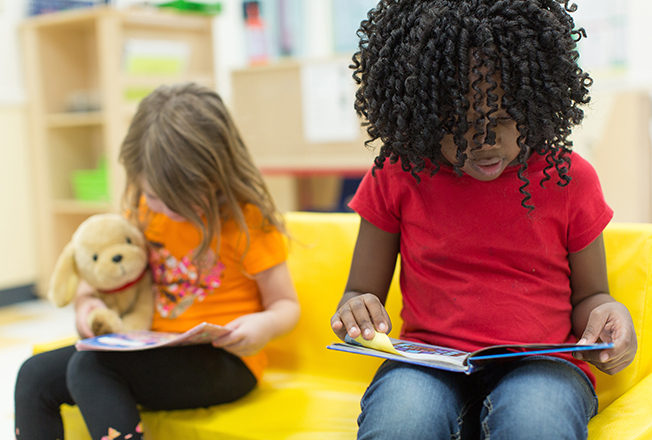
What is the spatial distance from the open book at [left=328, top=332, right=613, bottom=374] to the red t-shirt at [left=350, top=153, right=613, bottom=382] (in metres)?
0.08

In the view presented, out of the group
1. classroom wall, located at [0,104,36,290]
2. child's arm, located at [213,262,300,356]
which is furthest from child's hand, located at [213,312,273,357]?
classroom wall, located at [0,104,36,290]

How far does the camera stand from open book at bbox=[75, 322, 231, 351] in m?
0.93

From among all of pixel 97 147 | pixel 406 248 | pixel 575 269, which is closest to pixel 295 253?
pixel 406 248

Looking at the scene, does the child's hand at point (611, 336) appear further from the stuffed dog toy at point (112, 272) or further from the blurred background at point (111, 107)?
the blurred background at point (111, 107)

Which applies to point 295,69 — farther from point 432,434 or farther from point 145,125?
point 432,434

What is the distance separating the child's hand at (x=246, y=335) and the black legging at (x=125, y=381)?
0.05 meters

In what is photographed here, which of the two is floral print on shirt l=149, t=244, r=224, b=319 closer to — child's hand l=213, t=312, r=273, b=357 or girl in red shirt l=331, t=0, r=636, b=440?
child's hand l=213, t=312, r=273, b=357

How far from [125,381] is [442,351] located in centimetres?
53

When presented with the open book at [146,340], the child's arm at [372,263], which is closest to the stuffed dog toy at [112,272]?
the open book at [146,340]

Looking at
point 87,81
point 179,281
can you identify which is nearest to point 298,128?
point 87,81

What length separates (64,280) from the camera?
3.91ft

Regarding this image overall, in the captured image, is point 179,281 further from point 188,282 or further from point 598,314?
point 598,314

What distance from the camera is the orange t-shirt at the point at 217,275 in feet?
3.75

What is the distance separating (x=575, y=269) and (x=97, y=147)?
2775mm
